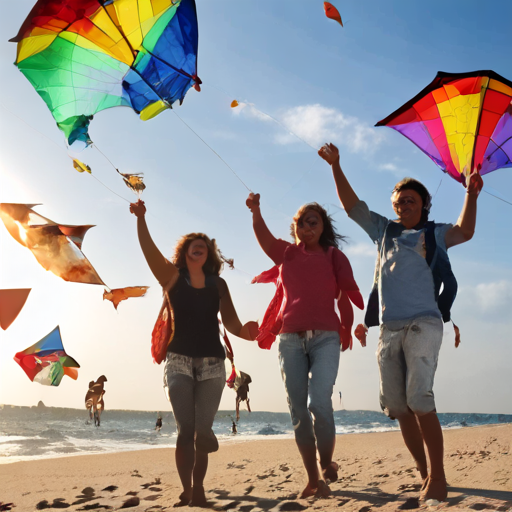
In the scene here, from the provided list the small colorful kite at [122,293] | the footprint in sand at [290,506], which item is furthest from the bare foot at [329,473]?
the small colorful kite at [122,293]

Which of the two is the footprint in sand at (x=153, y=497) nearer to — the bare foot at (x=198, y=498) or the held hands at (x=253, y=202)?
the bare foot at (x=198, y=498)

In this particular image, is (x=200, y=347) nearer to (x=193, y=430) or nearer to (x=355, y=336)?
(x=193, y=430)

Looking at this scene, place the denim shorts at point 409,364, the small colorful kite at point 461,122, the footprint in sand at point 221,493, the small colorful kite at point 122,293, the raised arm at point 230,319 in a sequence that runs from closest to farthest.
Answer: the denim shorts at point 409,364, the footprint in sand at point 221,493, the raised arm at point 230,319, the small colorful kite at point 461,122, the small colorful kite at point 122,293

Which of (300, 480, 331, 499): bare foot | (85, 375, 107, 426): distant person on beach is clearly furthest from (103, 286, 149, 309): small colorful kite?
(85, 375, 107, 426): distant person on beach

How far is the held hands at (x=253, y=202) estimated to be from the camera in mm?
3898

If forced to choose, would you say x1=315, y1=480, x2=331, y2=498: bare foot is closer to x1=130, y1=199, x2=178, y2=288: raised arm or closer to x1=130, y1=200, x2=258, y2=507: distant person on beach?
x1=130, y1=200, x2=258, y2=507: distant person on beach

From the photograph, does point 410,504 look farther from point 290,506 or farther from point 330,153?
point 330,153

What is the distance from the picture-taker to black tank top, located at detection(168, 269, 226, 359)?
3.51 meters

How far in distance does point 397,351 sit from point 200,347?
1.34m

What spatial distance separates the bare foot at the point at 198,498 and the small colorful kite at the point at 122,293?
2182 mm

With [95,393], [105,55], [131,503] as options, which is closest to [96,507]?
[131,503]

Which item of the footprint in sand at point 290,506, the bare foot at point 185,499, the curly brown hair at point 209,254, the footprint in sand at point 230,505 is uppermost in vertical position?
the curly brown hair at point 209,254

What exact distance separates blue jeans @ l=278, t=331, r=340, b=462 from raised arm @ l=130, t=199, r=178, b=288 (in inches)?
40.8

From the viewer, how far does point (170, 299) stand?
3740 mm
